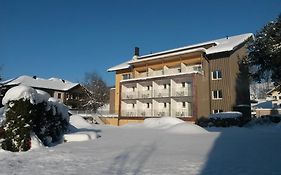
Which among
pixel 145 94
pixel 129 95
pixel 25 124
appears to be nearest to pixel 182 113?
pixel 145 94

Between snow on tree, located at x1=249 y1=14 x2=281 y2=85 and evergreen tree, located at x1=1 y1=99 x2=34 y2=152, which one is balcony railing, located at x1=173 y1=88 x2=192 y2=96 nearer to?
snow on tree, located at x1=249 y1=14 x2=281 y2=85

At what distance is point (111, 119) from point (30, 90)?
30007 millimetres

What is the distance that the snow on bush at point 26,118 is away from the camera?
12.5 meters

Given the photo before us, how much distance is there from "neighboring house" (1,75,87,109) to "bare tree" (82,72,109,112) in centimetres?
214

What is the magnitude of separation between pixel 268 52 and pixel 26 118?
978 inches

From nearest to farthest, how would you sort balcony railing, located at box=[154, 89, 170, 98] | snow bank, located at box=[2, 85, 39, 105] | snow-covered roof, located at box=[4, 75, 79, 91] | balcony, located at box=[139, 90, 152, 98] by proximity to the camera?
snow bank, located at box=[2, 85, 39, 105] → balcony railing, located at box=[154, 89, 170, 98] → balcony, located at box=[139, 90, 152, 98] → snow-covered roof, located at box=[4, 75, 79, 91]

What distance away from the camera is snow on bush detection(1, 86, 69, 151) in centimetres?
1247

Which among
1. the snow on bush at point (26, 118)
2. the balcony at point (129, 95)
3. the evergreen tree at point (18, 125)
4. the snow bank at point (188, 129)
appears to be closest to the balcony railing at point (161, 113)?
the balcony at point (129, 95)

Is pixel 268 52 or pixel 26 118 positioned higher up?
pixel 268 52

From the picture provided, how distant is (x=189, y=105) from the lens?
35.1 metres

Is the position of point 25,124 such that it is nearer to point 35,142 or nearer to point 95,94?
point 35,142

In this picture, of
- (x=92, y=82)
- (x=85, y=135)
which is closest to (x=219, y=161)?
(x=85, y=135)

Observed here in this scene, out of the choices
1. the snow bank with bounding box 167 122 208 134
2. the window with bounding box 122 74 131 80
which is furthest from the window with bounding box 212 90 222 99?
the window with bounding box 122 74 131 80

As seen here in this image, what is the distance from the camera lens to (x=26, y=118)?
12938 mm
